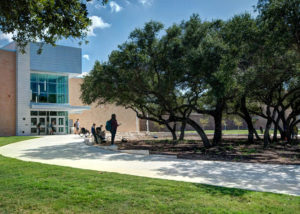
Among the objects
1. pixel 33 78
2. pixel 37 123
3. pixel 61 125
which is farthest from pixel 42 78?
pixel 61 125

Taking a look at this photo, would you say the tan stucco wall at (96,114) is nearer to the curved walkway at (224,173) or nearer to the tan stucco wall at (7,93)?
the tan stucco wall at (7,93)

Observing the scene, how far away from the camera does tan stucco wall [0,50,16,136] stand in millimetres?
27875

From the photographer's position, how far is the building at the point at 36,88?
28.3 meters

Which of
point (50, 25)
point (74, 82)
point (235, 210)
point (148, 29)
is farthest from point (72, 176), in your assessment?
point (74, 82)

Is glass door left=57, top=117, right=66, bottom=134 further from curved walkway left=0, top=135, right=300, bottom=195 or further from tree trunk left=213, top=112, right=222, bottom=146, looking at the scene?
curved walkway left=0, top=135, right=300, bottom=195

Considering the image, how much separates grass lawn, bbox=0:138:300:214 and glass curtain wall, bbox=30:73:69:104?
26.2m

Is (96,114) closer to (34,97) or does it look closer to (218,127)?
(34,97)

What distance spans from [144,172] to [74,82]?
1171 inches

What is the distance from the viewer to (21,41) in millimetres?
8891

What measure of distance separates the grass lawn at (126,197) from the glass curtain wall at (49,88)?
2617 cm

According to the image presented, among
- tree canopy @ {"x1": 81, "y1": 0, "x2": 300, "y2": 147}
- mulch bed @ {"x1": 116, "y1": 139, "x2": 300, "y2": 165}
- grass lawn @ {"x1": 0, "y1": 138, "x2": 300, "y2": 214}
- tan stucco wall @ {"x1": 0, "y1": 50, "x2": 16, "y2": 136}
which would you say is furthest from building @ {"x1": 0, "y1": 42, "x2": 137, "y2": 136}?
grass lawn @ {"x1": 0, "y1": 138, "x2": 300, "y2": 214}

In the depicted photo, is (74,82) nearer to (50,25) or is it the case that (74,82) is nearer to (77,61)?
(77,61)

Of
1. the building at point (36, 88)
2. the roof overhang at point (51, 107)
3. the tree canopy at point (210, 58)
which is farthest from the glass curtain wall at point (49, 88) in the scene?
the tree canopy at point (210, 58)

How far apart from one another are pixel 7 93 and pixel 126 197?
28.4m
